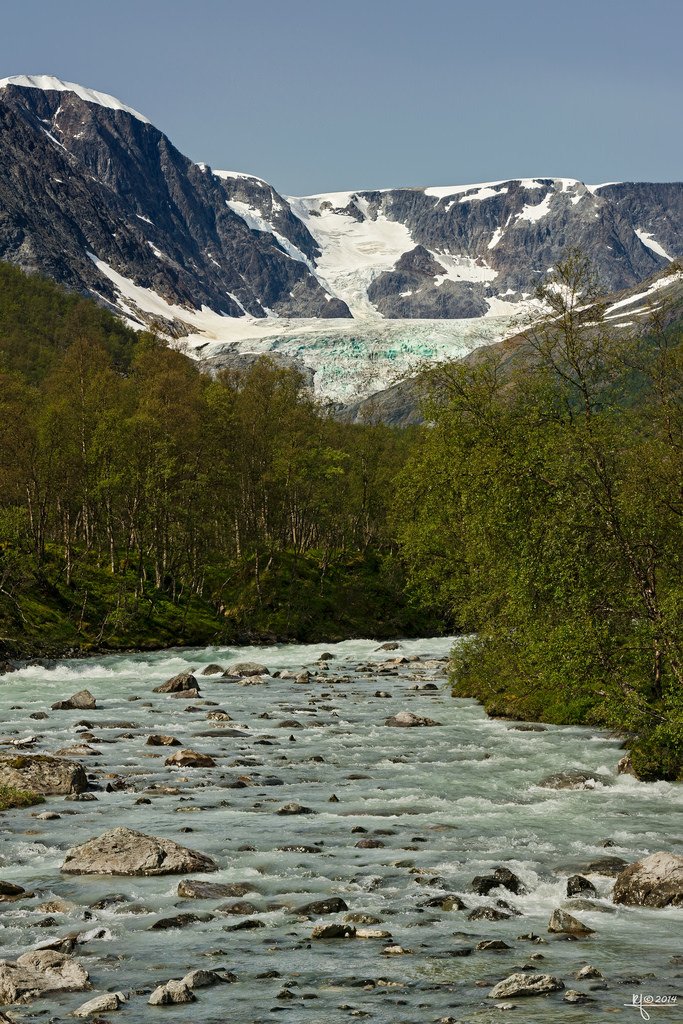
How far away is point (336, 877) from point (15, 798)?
10022 millimetres

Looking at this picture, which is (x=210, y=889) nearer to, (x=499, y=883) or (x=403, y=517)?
(x=499, y=883)

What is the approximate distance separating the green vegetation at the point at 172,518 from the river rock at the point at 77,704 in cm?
1652

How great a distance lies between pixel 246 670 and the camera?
196ft

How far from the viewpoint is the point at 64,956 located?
14.6 m

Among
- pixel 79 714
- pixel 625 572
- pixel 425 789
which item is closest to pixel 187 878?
pixel 425 789

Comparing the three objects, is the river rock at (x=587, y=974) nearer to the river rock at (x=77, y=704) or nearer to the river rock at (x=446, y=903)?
the river rock at (x=446, y=903)

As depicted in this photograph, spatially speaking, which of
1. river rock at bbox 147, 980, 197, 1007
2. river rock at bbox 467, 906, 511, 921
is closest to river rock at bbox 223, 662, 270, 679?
river rock at bbox 467, 906, 511, 921

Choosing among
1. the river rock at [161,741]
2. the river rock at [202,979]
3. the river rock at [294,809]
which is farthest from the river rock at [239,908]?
the river rock at [161,741]

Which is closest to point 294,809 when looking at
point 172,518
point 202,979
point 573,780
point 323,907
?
point 323,907

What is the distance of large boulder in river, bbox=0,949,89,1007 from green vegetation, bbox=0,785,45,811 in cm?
1106

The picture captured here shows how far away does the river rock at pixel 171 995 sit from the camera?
13156mm

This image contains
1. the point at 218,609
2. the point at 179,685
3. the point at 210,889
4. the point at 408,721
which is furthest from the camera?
the point at 218,609

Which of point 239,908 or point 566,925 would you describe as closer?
point 566,925

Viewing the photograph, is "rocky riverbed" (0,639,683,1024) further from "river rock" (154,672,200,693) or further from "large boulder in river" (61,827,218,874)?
"river rock" (154,672,200,693)
